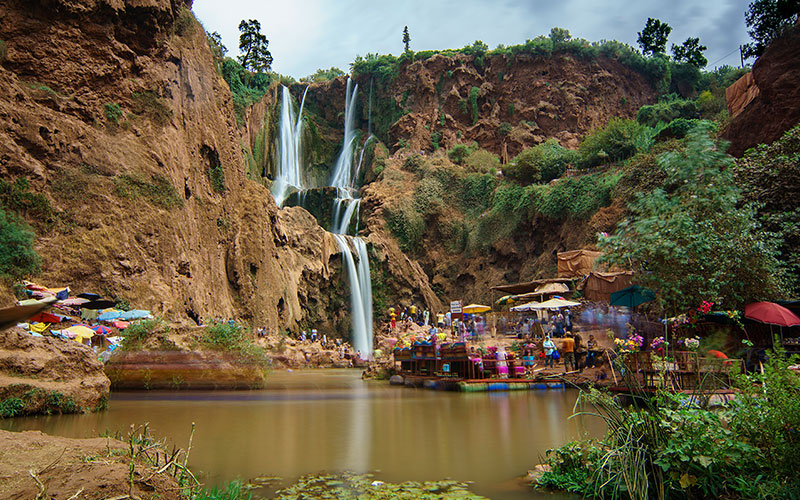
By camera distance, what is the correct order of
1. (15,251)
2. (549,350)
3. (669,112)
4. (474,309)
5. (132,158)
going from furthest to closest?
(669,112), (474,309), (132,158), (549,350), (15,251)

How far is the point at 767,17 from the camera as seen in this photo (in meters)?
28.3

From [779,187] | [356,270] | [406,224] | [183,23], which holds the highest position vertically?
[183,23]

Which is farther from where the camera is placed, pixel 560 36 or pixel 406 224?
pixel 560 36

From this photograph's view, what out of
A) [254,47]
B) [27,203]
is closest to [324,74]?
[254,47]

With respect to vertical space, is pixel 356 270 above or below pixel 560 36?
below

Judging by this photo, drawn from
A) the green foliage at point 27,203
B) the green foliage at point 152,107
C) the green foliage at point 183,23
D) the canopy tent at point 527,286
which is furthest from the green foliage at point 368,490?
the green foliage at point 183,23

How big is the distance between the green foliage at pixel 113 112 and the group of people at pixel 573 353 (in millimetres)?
20199

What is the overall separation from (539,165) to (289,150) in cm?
2358

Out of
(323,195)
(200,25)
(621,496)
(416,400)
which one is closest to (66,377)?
(416,400)

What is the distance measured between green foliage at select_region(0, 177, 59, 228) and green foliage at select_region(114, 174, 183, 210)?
2.53m

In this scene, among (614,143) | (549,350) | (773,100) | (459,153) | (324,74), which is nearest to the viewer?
(549,350)

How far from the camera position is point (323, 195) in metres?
43.3

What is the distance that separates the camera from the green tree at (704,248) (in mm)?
14203

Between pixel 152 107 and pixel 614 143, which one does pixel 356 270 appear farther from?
pixel 614 143
